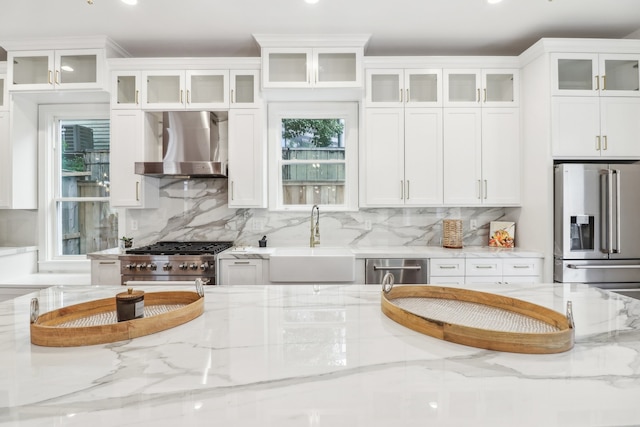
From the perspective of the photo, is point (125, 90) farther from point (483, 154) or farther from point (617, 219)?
point (617, 219)

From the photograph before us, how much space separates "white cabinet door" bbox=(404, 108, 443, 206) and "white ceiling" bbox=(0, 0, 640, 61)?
0.73 metres

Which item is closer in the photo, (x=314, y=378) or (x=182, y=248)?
(x=314, y=378)

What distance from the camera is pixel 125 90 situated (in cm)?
346

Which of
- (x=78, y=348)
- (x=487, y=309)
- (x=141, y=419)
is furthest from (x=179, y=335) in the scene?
(x=487, y=309)

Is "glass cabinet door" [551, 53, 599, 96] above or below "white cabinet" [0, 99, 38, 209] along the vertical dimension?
above

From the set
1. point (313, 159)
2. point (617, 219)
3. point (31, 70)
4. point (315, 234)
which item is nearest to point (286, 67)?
point (313, 159)

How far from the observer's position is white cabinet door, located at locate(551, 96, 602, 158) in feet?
10.2

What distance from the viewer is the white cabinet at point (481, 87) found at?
11.3 ft

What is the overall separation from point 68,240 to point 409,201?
3644 mm

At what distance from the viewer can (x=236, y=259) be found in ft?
10.3

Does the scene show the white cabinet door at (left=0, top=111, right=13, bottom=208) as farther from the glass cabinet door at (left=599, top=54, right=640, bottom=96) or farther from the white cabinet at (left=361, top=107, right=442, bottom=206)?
the glass cabinet door at (left=599, top=54, right=640, bottom=96)

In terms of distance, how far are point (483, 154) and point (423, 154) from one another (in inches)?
22.5

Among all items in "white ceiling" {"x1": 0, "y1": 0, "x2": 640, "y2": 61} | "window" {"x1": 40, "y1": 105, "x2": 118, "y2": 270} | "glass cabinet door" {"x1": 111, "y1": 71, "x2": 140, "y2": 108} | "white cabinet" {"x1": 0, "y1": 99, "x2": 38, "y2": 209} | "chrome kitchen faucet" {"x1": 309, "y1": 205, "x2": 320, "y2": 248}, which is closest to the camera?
"white ceiling" {"x1": 0, "y1": 0, "x2": 640, "y2": 61}

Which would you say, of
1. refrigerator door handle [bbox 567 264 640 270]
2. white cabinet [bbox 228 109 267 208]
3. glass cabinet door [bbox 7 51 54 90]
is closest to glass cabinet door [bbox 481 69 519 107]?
refrigerator door handle [bbox 567 264 640 270]
